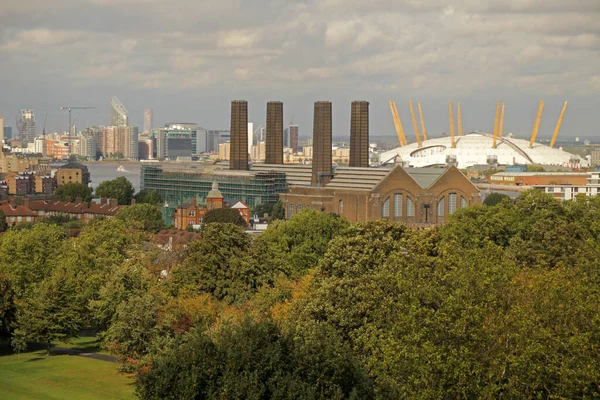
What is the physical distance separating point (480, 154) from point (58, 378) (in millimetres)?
156992

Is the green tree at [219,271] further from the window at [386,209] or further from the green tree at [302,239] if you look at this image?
the window at [386,209]

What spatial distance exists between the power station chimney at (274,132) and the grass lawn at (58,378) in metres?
83.7

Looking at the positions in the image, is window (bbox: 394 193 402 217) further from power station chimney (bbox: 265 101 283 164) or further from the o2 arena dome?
the o2 arena dome

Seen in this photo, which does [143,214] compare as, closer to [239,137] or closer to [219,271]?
[239,137]

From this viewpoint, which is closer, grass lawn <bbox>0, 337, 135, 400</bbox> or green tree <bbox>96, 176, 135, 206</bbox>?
grass lawn <bbox>0, 337, 135, 400</bbox>

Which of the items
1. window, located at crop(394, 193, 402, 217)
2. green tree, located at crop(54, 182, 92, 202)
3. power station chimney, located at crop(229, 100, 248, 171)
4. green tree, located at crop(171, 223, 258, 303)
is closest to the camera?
green tree, located at crop(171, 223, 258, 303)

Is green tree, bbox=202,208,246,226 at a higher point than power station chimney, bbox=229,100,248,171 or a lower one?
lower

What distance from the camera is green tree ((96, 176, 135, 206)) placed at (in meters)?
114

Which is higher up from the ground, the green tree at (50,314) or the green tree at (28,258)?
the green tree at (28,258)

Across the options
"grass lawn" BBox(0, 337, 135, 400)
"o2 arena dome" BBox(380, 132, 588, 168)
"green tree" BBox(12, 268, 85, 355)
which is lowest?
"grass lawn" BBox(0, 337, 135, 400)

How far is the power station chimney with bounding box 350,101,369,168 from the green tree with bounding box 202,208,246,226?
33.3 meters

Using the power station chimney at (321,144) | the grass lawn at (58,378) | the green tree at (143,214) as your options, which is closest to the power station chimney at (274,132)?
the power station chimney at (321,144)

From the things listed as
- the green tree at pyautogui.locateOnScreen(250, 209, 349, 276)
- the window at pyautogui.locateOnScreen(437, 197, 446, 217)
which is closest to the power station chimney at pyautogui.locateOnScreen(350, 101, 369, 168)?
the window at pyautogui.locateOnScreen(437, 197, 446, 217)

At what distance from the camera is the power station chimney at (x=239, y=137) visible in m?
119
